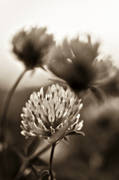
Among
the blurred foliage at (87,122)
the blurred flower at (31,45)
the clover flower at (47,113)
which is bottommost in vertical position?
the blurred foliage at (87,122)

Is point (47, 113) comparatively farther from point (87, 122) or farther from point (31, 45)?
point (87, 122)

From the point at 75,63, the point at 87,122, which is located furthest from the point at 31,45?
the point at 87,122

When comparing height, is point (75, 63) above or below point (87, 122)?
above

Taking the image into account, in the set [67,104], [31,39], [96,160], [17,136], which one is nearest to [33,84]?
[17,136]

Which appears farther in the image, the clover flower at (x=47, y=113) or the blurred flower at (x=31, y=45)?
the blurred flower at (x=31, y=45)

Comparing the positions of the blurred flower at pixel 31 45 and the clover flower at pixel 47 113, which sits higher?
the blurred flower at pixel 31 45
